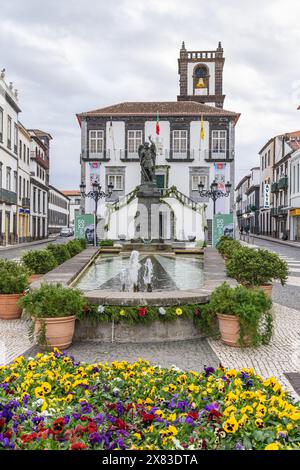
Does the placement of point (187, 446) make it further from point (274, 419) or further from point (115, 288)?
point (115, 288)

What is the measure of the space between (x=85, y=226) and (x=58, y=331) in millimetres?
19853

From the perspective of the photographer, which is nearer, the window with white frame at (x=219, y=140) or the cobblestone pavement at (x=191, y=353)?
the cobblestone pavement at (x=191, y=353)

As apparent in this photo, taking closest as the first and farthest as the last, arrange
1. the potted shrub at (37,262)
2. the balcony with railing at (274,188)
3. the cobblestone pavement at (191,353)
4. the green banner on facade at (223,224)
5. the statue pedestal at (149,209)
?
the cobblestone pavement at (191,353)
the potted shrub at (37,262)
the statue pedestal at (149,209)
the green banner on facade at (223,224)
the balcony with railing at (274,188)

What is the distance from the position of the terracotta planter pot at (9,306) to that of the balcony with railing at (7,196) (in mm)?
25882

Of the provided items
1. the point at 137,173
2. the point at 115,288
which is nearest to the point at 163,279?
the point at 115,288

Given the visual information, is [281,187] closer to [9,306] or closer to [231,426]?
[9,306]

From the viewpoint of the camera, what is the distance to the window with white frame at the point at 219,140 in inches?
1495

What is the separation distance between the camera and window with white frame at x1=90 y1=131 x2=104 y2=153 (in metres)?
38.2

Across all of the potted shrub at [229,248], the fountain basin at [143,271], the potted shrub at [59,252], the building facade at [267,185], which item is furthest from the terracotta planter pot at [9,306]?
the building facade at [267,185]

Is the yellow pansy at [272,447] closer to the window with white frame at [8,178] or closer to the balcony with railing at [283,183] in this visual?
the window with white frame at [8,178]

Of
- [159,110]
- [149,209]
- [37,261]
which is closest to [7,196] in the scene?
[159,110]

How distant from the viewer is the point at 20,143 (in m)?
38.8

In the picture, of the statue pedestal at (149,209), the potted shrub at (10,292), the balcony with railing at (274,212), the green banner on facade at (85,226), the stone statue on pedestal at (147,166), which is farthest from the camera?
the balcony with railing at (274,212)
